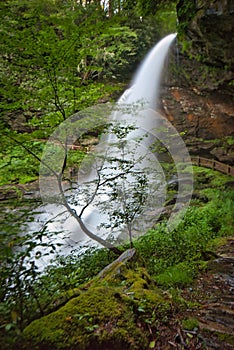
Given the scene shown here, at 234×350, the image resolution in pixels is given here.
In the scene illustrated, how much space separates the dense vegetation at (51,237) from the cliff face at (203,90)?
4.43 ft

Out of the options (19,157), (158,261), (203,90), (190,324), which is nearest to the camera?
(190,324)

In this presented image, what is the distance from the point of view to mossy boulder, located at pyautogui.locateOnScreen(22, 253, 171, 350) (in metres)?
1.57

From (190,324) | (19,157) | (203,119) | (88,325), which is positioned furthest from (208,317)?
(203,119)

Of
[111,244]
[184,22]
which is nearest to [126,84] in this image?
[184,22]

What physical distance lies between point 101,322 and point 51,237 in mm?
1548

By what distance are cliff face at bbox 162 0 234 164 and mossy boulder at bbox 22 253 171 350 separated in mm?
6919

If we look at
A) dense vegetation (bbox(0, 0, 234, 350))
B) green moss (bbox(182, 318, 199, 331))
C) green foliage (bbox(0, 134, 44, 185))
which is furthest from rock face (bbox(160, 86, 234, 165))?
green moss (bbox(182, 318, 199, 331))

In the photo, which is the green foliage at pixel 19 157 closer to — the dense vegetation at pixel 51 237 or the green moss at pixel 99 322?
the dense vegetation at pixel 51 237

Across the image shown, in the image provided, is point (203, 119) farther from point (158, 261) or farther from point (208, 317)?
point (208, 317)

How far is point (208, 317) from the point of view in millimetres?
2514

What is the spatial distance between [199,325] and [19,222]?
1.83 m

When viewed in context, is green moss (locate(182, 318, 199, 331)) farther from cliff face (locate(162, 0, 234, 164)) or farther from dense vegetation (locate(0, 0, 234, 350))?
cliff face (locate(162, 0, 234, 164))

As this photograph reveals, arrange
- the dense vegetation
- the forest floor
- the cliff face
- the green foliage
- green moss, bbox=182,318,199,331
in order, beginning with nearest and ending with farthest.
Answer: the dense vegetation, the forest floor, green moss, bbox=182,318,199,331, the green foliage, the cliff face

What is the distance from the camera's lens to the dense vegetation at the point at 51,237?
1682 mm
